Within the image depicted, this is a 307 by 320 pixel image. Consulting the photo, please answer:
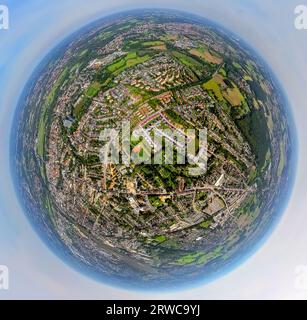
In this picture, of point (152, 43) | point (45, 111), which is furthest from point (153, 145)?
point (45, 111)

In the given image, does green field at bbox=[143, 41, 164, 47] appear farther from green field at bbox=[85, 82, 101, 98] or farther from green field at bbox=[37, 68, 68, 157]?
green field at bbox=[37, 68, 68, 157]

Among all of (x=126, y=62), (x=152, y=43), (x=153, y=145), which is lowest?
(x=153, y=145)

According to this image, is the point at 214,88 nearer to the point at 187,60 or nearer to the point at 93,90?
the point at 187,60

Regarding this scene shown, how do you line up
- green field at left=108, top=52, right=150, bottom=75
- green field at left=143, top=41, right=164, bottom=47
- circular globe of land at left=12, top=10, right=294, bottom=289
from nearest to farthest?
circular globe of land at left=12, top=10, right=294, bottom=289
green field at left=108, top=52, right=150, bottom=75
green field at left=143, top=41, right=164, bottom=47

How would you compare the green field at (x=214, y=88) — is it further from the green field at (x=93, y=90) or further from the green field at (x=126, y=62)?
the green field at (x=93, y=90)

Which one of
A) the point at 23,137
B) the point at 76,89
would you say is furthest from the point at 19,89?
the point at 76,89

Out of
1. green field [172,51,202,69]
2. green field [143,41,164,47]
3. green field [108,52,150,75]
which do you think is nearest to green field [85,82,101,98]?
green field [108,52,150,75]

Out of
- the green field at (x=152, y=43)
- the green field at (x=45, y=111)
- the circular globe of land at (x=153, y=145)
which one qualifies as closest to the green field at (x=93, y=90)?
the circular globe of land at (x=153, y=145)

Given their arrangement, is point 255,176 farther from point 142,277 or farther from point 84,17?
point 84,17
